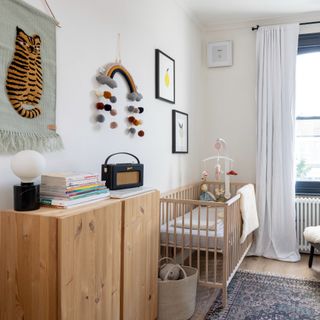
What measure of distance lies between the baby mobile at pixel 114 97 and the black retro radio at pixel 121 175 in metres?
0.28

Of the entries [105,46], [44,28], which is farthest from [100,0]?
[44,28]

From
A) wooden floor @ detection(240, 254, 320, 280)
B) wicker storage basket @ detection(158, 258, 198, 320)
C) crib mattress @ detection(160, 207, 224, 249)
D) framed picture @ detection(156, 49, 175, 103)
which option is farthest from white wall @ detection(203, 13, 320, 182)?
wicker storage basket @ detection(158, 258, 198, 320)

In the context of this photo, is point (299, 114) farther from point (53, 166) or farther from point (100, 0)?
point (53, 166)

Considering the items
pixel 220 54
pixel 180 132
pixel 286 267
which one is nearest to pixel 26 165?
pixel 180 132

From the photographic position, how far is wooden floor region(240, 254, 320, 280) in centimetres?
310

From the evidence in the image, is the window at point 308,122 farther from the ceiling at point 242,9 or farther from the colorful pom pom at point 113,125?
the colorful pom pom at point 113,125

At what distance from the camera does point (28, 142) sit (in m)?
1.57

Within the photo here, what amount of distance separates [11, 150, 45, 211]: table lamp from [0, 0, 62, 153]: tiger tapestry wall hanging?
153 mm

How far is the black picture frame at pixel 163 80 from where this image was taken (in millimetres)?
2842

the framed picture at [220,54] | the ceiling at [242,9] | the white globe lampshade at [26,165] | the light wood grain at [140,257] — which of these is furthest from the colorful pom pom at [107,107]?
the framed picture at [220,54]

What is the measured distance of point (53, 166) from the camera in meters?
1.75

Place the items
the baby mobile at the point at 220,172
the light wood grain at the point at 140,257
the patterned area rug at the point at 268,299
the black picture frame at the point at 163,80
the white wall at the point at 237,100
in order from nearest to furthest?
the light wood grain at the point at 140,257, the patterned area rug at the point at 268,299, the black picture frame at the point at 163,80, the baby mobile at the point at 220,172, the white wall at the point at 237,100

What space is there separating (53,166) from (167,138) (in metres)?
1.49

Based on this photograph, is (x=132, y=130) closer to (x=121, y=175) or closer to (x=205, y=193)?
(x=121, y=175)
